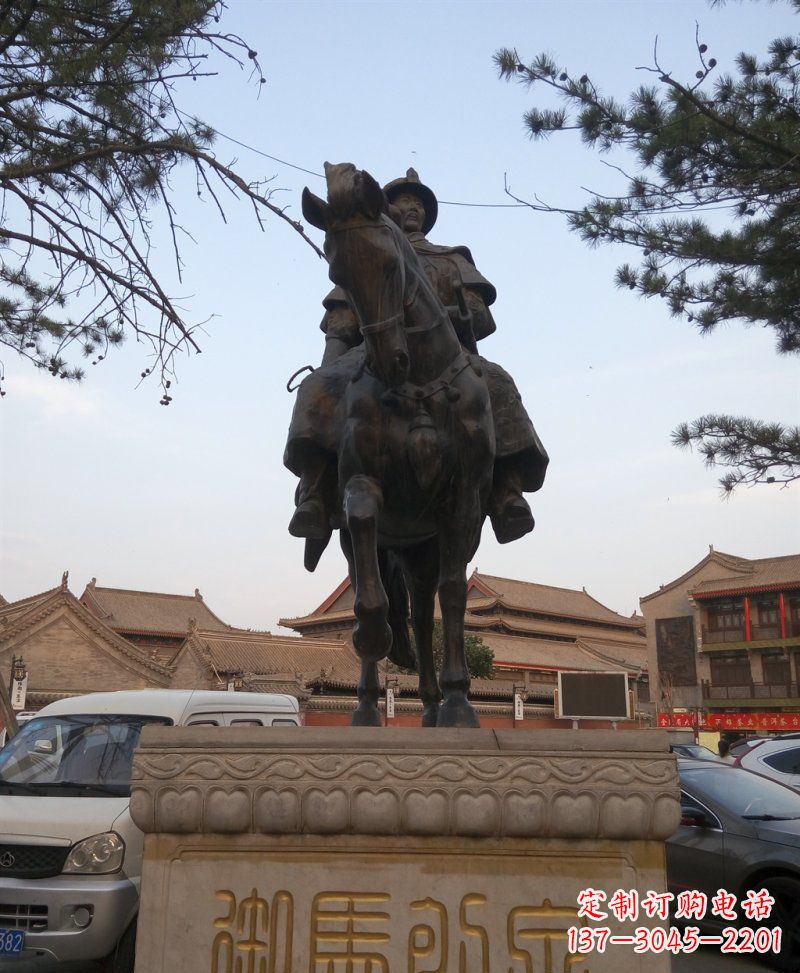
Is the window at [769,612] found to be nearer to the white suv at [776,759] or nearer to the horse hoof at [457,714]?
the white suv at [776,759]

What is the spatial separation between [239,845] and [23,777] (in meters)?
3.09

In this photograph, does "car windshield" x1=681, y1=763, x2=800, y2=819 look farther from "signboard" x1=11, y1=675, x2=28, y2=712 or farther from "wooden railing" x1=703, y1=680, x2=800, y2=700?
"wooden railing" x1=703, y1=680, x2=800, y2=700

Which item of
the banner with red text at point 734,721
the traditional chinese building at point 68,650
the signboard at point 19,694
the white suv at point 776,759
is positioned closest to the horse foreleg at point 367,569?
the white suv at point 776,759

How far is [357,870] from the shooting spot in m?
2.68

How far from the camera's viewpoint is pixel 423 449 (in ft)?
10.4

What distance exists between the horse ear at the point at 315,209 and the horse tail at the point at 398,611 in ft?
5.34

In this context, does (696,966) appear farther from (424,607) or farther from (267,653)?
(267,653)

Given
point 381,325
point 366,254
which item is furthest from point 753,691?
point 366,254

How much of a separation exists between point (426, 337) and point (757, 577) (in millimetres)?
33136

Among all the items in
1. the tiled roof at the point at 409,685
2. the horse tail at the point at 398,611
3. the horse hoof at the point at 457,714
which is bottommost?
the horse hoof at the point at 457,714

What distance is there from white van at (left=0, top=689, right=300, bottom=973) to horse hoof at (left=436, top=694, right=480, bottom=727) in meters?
2.19

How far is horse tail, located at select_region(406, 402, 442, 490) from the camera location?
3.18 metres

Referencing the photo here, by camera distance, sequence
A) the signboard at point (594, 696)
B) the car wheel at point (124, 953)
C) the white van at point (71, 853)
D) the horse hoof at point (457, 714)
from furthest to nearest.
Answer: the signboard at point (594, 696) → the car wheel at point (124, 953) → the white van at point (71, 853) → the horse hoof at point (457, 714)

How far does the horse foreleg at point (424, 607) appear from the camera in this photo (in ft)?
12.7
